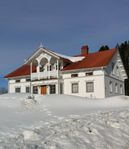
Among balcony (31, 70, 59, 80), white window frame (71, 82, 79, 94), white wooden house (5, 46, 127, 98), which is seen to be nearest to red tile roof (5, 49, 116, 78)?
white wooden house (5, 46, 127, 98)

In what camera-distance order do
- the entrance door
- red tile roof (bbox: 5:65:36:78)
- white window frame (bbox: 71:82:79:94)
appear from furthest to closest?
red tile roof (bbox: 5:65:36:78), the entrance door, white window frame (bbox: 71:82:79:94)

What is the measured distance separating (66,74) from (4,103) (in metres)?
21.1

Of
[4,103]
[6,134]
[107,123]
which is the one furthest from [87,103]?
[6,134]

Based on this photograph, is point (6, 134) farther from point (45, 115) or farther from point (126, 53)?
point (126, 53)

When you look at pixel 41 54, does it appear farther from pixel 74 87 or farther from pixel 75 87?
pixel 75 87

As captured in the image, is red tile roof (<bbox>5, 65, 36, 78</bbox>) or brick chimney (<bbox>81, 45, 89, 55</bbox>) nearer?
red tile roof (<bbox>5, 65, 36, 78</bbox>)

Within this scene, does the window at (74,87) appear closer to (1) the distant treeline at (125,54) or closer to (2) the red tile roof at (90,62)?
(2) the red tile roof at (90,62)

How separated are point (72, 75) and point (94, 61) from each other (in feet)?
11.3

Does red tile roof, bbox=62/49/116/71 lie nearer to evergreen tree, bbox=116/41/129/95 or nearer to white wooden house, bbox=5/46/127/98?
white wooden house, bbox=5/46/127/98

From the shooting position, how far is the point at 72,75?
136 feet

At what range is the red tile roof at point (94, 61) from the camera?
40.1 metres

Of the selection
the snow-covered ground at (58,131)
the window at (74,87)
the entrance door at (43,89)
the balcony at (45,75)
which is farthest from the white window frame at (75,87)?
Result: the snow-covered ground at (58,131)

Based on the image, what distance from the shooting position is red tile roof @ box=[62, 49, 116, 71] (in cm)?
4013

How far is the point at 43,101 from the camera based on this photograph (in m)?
24.0
